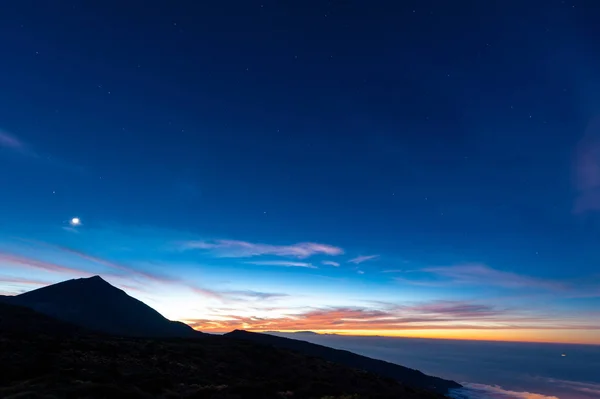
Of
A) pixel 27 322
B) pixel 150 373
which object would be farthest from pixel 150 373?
pixel 27 322

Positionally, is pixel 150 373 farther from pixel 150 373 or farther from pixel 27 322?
pixel 27 322

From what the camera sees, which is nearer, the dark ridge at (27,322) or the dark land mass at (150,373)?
the dark land mass at (150,373)

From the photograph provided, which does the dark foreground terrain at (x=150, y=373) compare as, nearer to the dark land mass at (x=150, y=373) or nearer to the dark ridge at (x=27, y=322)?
the dark land mass at (x=150, y=373)

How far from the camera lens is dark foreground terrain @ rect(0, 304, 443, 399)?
22.2 m

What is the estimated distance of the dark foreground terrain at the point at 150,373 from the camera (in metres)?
22.2

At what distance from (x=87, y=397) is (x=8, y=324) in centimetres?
11115

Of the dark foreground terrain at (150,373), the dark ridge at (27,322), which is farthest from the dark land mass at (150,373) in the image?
the dark ridge at (27,322)

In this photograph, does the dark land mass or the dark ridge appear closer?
the dark land mass

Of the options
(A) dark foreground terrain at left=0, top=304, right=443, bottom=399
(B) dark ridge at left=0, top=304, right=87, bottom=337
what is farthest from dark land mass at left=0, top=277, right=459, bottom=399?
(B) dark ridge at left=0, top=304, right=87, bottom=337

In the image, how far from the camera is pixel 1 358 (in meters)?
27.4

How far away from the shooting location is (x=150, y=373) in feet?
98.7

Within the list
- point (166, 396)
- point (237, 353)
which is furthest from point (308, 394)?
point (237, 353)

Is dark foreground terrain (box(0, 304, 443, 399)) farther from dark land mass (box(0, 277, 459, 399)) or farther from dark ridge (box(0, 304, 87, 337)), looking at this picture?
dark ridge (box(0, 304, 87, 337))

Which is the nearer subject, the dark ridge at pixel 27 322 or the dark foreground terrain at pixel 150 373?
the dark foreground terrain at pixel 150 373
